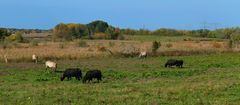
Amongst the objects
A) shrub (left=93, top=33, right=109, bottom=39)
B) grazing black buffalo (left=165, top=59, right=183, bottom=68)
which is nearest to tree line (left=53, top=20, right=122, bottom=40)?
shrub (left=93, top=33, right=109, bottom=39)

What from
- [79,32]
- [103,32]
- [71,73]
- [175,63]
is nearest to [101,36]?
[79,32]

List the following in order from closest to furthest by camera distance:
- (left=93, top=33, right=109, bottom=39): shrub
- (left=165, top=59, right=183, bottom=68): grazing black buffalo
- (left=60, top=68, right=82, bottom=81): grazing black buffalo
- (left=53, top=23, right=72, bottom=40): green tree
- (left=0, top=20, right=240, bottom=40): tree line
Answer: (left=60, top=68, right=82, bottom=81): grazing black buffalo → (left=165, top=59, right=183, bottom=68): grazing black buffalo → (left=53, top=23, right=72, bottom=40): green tree → (left=0, top=20, right=240, bottom=40): tree line → (left=93, top=33, right=109, bottom=39): shrub

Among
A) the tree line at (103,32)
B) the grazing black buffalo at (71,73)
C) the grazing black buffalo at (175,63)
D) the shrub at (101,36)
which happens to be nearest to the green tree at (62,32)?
the tree line at (103,32)

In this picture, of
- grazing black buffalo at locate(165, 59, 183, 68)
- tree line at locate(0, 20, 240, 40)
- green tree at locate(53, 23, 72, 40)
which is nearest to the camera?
grazing black buffalo at locate(165, 59, 183, 68)

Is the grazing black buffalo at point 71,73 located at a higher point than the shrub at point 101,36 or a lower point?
higher

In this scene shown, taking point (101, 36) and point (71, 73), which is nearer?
point (71, 73)

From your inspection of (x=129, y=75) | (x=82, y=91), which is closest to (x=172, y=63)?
(x=129, y=75)

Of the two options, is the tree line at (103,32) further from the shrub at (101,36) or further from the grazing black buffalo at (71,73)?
the grazing black buffalo at (71,73)

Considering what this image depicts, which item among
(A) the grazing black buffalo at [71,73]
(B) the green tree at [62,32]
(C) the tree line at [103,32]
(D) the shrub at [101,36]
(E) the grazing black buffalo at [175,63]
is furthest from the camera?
(D) the shrub at [101,36]

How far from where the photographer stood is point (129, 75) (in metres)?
30.0

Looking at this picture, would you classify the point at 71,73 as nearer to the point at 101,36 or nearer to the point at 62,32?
the point at 62,32

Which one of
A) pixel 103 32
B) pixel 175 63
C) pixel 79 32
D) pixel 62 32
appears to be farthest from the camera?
pixel 103 32

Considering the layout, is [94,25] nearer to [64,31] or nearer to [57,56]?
[64,31]

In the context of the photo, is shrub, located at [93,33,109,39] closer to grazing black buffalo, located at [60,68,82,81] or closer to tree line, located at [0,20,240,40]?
tree line, located at [0,20,240,40]
